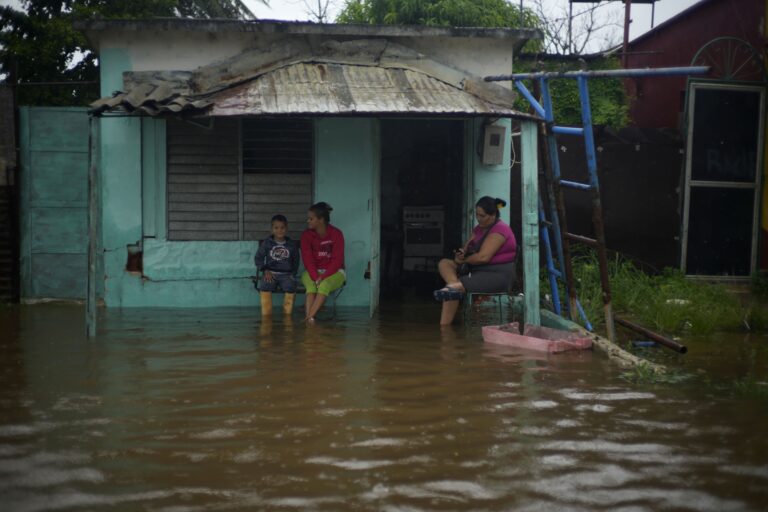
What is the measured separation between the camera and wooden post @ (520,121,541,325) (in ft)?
26.5

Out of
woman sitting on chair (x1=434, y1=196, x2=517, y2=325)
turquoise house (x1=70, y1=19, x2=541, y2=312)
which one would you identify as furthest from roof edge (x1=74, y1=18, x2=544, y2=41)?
woman sitting on chair (x1=434, y1=196, x2=517, y2=325)

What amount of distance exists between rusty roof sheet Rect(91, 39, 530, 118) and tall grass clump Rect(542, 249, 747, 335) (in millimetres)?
2483

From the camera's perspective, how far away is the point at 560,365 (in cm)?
696

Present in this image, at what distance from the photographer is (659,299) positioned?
9430 millimetres

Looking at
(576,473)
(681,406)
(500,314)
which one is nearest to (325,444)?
(576,473)

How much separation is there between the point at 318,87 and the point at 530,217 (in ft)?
8.31

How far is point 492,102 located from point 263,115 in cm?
266

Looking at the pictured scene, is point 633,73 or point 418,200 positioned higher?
point 633,73

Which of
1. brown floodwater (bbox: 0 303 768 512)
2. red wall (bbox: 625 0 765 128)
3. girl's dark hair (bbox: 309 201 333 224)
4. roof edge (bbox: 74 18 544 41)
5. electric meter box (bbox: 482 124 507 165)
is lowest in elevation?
brown floodwater (bbox: 0 303 768 512)

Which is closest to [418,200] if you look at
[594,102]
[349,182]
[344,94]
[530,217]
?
[349,182]

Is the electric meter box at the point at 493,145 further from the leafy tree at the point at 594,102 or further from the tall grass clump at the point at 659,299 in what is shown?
the leafy tree at the point at 594,102

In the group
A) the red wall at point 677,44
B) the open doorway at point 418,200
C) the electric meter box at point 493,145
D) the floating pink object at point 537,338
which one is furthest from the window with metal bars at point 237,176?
the red wall at point 677,44

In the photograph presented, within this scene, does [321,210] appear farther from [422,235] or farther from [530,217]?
[422,235]

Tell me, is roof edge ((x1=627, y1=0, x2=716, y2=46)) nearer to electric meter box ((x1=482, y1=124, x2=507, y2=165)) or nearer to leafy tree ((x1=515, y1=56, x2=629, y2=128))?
leafy tree ((x1=515, y1=56, x2=629, y2=128))
